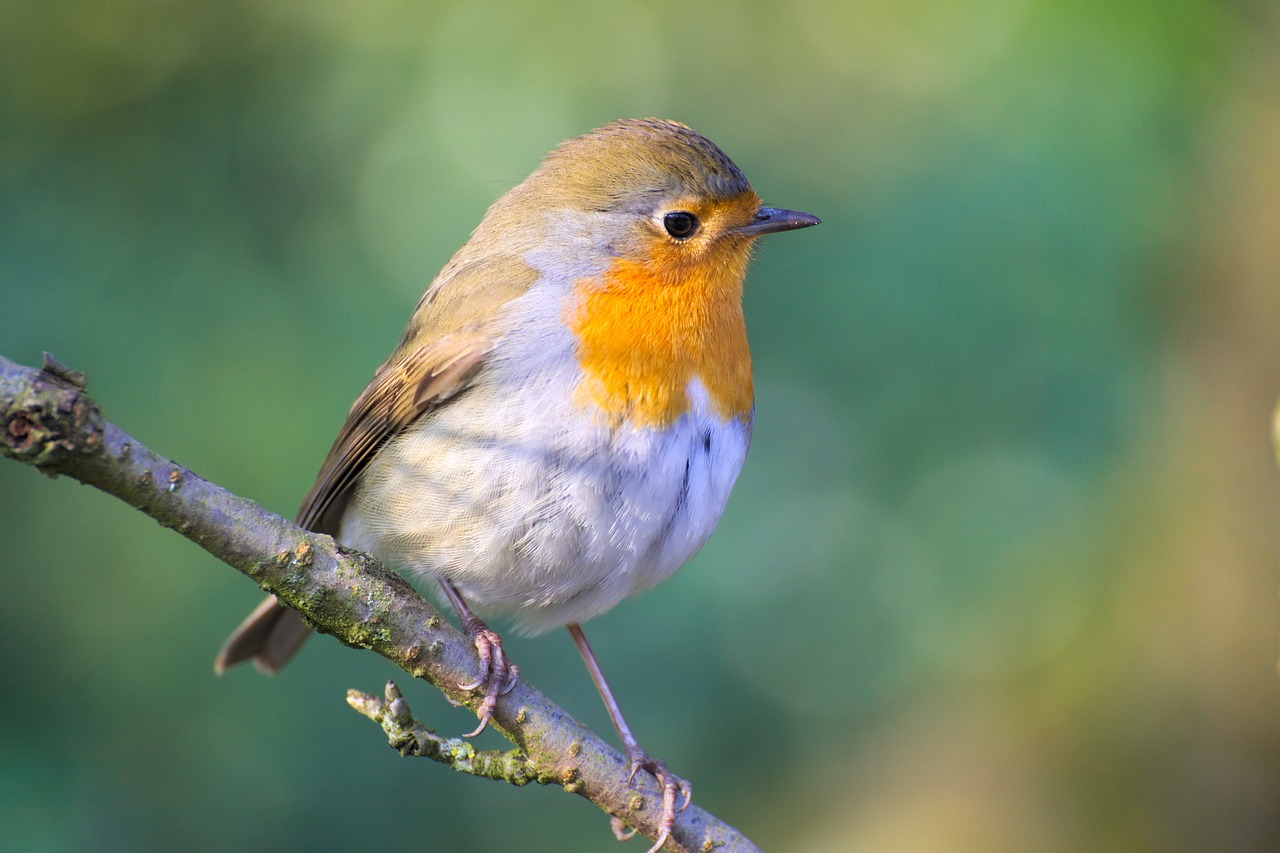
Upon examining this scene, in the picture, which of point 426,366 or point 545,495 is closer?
point 545,495

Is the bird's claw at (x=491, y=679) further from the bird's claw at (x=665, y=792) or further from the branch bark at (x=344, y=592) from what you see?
the bird's claw at (x=665, y=792)

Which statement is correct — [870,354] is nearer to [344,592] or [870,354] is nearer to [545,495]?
[545,495]

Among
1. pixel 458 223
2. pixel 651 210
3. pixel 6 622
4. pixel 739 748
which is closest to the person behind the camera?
pixel 651 210

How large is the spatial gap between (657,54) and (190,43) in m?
1.89

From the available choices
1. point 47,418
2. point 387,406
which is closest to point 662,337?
point 387,406

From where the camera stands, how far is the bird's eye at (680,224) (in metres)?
3.14

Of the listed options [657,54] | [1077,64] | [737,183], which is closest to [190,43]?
[657,54]

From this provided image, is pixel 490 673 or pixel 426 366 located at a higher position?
pixel 426 366

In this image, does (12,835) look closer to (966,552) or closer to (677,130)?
(677,130)

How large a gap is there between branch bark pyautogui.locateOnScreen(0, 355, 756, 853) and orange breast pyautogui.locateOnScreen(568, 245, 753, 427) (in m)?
0.68

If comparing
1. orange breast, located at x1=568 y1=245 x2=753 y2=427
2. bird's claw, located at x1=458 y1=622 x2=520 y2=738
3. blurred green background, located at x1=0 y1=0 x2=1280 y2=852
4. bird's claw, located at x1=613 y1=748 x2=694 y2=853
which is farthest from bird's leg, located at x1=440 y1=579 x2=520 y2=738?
blurred green background, located at x1=0 y1=0 x2=1280 y2=852

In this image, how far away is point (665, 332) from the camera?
2.89 m

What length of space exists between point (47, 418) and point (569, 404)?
1.26m

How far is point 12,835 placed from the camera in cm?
373
